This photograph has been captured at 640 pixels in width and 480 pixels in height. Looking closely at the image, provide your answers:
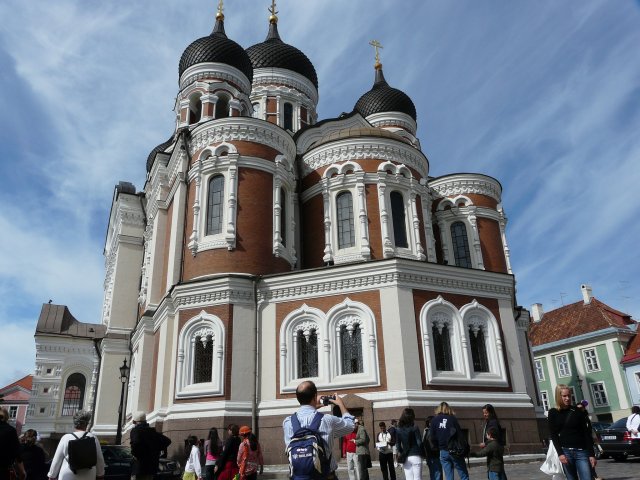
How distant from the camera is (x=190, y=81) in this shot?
91.4 ft

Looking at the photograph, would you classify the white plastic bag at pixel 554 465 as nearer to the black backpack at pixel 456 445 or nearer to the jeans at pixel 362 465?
the black backpack at pixel 456 445

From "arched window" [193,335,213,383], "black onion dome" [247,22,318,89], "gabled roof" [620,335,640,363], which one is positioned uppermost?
"black onion dome" [247,22,318,89]

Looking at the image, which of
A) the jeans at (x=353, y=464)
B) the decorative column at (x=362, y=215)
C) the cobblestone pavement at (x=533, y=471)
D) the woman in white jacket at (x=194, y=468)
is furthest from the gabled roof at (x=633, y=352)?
the woman in white jacket at (x=194, y=468)

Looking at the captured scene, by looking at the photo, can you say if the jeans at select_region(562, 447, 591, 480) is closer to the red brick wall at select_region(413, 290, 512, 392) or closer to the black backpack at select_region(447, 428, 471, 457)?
the black backpack at select_region(447, 428, 471, 457)

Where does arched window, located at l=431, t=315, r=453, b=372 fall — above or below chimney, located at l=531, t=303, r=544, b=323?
below

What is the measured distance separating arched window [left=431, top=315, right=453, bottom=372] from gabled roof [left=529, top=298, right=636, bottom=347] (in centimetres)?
2378

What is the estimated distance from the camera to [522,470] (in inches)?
570

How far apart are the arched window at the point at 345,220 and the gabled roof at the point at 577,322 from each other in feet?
80.6

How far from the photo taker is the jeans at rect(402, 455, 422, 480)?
9.09 meters

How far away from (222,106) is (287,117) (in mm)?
6202

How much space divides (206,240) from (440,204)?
12.4 m

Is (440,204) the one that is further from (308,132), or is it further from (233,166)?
(233,166)

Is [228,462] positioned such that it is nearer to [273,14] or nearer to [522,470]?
[522,470]

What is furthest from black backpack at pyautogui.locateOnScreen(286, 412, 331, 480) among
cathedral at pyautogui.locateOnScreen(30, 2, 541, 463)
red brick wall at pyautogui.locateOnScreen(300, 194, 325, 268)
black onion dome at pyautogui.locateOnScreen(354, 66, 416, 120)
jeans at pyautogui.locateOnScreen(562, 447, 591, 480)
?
black onion dome at pyautogui.locateOnScreen(354, 66, 416, 120)
